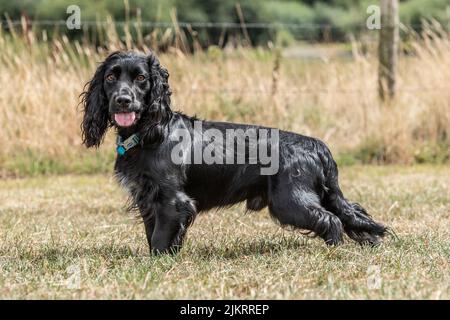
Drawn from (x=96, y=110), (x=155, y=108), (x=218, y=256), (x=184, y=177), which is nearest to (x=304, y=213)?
(x=218, y=256)

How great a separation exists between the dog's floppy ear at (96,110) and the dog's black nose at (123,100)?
269 mm

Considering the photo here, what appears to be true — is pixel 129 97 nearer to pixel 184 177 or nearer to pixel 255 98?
pixel 184 177

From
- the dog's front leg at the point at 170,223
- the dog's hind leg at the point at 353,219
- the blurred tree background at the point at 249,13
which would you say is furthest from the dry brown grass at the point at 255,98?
the dog's front leg at the point at 170,223

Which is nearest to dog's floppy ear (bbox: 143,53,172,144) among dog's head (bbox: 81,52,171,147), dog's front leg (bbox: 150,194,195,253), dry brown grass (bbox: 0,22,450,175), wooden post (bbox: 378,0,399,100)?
dog's head (bbox: 81,52,171,147)

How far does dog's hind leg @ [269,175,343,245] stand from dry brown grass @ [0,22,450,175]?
411cm

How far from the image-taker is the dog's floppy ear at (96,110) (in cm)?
464

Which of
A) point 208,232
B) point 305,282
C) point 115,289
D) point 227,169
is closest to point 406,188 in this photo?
point 208,232

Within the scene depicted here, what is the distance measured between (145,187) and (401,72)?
18.4 feet

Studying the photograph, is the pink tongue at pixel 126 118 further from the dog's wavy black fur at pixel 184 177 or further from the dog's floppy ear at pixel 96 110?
the dog's floppy ear at pixel 96 110

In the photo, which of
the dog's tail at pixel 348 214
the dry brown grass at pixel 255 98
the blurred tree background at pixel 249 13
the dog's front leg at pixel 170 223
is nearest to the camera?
the dog's front leg at pixel 170 223

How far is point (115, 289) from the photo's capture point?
12.4 feet

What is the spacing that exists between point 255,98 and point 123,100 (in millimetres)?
4806

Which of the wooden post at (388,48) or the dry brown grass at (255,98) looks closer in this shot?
the dry brown grass at (255,98)

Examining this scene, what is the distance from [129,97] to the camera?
4.41 meters
